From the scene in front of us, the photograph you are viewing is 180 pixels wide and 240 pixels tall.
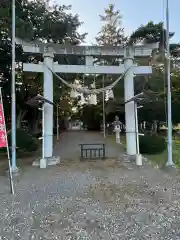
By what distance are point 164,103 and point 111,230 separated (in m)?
13.9

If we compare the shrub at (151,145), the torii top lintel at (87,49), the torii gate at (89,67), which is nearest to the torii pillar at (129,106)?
the torii gate at (89,67)

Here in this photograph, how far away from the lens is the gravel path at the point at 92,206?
10.6 ft

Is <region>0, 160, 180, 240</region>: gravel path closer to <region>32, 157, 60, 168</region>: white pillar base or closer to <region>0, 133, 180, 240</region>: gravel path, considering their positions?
<region>0, 133, 180, 240</region>: gravel path

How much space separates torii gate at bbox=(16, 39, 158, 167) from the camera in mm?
7859

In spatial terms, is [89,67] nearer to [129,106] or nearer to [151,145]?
[129,106]

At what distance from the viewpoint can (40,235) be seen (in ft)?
10.3

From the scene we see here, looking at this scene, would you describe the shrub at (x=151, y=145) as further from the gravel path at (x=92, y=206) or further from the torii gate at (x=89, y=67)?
the gravel path at (x=92, y=206)

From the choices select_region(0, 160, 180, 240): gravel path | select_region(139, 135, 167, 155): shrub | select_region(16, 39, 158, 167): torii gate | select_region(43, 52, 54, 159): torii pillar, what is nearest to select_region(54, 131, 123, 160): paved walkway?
select_region(139, 135, 167, 155): shrub

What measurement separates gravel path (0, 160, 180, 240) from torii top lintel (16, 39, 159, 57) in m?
4.35

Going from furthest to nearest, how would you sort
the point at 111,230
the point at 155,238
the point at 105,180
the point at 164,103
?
the point at 164,103, the point at 105,180, the point at 111,230, the point at 155,238

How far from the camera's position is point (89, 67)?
8.20 meters

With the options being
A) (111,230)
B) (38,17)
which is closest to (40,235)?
(111,230)

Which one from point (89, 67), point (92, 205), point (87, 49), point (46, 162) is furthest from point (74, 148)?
point (92, 205)

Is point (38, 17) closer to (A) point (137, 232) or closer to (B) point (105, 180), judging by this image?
(B) point (105, 180)
